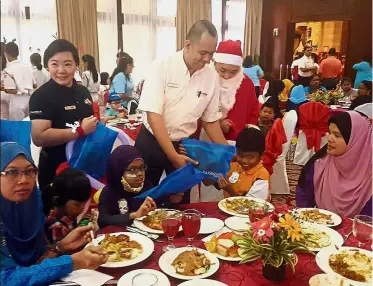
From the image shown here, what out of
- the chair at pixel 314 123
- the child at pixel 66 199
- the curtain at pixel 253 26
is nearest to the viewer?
the child at pixel 66 199

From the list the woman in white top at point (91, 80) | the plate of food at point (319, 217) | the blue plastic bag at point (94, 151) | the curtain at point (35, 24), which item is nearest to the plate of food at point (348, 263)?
the plate of food at point (319, 217)

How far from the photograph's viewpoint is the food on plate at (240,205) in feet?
5.84

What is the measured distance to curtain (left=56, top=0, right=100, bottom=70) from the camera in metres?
7.35

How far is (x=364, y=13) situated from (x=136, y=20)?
5333 millimetres

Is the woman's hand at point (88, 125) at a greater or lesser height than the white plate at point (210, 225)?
greater

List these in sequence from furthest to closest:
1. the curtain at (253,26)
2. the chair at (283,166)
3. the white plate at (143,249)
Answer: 1. the curtain at (253,26)
2. the chair at (283,166)
3. the white plate at (143,249)

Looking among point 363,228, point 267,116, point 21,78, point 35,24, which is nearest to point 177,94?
point 363,228

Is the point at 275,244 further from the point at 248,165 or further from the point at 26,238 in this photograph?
the point at 248,165

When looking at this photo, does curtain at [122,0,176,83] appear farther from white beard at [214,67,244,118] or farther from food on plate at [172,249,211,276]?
food on plate at [172,249,211,276]

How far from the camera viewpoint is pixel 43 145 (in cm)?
213

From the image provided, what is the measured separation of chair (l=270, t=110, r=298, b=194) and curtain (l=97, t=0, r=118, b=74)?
5503mm

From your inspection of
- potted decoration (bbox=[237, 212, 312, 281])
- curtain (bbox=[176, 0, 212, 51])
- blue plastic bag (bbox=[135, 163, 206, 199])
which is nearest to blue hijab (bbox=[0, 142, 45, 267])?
blue plastic bag (bbox=[135, 163, 206, 199])

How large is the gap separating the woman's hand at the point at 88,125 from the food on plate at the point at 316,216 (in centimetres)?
126

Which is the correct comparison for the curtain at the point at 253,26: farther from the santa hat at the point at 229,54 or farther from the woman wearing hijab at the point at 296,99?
the santa hat at the point at 229,54
